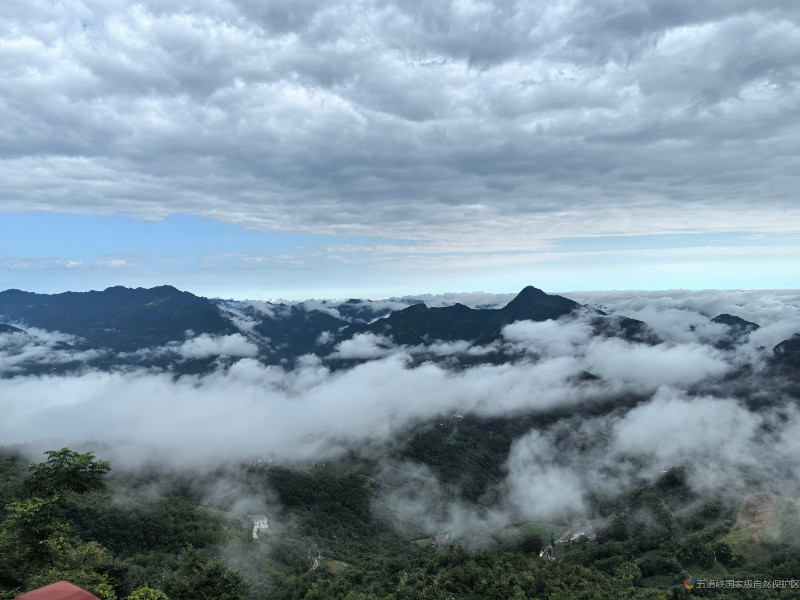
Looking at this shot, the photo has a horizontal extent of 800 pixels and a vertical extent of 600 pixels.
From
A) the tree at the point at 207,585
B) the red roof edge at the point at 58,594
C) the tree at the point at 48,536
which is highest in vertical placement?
the red roof edge at the point at 58,594

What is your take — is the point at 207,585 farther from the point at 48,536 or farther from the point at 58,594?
the point at 58,594

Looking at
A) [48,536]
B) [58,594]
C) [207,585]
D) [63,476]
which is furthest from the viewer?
[207,585]

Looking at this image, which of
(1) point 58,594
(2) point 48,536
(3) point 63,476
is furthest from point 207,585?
(1) point 58,594

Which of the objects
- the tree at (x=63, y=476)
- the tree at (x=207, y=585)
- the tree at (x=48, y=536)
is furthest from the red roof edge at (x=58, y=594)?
the tree at (x=207, y=585)

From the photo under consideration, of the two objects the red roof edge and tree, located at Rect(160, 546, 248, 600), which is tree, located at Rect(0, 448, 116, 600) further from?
the red roof edge

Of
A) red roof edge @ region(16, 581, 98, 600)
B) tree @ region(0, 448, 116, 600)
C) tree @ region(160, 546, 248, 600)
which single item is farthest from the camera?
tree @ region(160, 546, 248, 600)

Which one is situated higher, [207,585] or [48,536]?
[48,536]

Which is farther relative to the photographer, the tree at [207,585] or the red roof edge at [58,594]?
the tree at [207,585]

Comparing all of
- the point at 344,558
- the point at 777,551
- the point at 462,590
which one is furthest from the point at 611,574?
the point at 344,558

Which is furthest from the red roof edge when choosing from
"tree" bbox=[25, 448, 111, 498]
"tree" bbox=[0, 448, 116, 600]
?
"tree" bbox=[25, 448, 111, 498]

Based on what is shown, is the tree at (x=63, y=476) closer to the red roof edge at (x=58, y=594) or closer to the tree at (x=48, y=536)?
the tree at (x=48, y=536)

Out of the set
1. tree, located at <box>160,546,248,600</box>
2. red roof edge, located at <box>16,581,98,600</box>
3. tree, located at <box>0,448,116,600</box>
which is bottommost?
tree, located at <box>160,546,248,600</box>
